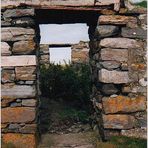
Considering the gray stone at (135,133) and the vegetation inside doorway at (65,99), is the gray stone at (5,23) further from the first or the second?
the gray stone at (135,133)

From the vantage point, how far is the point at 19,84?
233 inches

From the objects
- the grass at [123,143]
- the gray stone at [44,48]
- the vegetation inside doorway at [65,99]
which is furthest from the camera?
the gray stone at [44,48]

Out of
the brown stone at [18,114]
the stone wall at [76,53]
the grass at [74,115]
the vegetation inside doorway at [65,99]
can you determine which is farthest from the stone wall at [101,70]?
the stone wall at [76,53]

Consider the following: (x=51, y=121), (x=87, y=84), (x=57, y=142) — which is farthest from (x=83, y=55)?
(x=57, y=142)

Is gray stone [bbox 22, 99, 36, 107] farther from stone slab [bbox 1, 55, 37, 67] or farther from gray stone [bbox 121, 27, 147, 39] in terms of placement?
gray stone [bbox 121, 27, 147, 39]

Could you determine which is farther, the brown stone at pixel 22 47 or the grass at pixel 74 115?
the grass at pixel 74 115

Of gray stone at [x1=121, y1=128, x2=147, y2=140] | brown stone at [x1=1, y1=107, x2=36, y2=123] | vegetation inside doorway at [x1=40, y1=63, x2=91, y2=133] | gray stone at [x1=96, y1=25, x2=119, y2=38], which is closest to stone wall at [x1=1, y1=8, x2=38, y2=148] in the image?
brown stone at [x1=1, y1=107, x2=36, y2=123]

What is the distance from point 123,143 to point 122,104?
24.9 inches

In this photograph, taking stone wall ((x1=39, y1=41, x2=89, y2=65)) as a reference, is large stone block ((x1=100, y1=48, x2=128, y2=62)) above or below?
above

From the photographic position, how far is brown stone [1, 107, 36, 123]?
5875mm

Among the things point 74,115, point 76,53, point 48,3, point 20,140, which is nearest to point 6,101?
point 20,140

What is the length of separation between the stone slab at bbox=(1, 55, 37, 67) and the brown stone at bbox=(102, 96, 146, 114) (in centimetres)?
135

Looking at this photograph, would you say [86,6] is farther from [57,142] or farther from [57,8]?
[57,142]

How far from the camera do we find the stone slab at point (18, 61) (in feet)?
19.4
